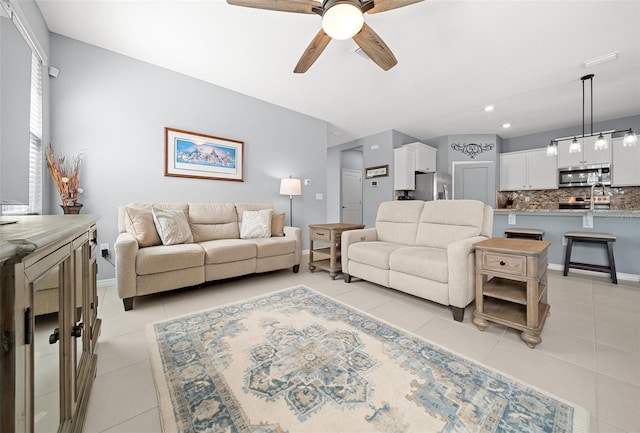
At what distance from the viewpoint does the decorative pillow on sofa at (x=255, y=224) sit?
128 inches

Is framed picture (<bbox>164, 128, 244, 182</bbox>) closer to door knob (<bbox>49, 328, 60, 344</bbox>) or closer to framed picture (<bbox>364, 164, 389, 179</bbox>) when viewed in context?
door knob (<bbox>49, 328, 60, 344</bbox>)

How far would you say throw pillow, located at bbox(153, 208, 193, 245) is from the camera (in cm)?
262

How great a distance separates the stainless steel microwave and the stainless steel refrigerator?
6.75 ft

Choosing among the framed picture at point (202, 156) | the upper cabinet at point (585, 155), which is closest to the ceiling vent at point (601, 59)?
the upper cabinet at point (585, 155)

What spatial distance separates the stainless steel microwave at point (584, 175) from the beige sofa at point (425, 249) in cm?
406

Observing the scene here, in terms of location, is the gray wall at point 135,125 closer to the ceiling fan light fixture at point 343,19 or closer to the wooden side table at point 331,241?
the wooden side table at point 331,241

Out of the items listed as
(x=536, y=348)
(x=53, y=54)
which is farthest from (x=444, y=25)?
(x=53, y=54)

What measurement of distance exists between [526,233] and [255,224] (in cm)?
382

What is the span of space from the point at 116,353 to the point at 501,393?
2194 mm

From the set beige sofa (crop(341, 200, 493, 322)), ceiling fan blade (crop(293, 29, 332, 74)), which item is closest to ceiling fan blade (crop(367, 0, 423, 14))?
ceiling fan blade (crop(293, 29, 332, 74))

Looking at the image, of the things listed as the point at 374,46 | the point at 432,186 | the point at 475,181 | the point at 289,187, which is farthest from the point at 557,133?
the point at 289,187

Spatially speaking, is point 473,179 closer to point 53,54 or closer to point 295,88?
point 295,88

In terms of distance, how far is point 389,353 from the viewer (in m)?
1.52

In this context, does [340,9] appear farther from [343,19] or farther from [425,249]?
[425,249]
